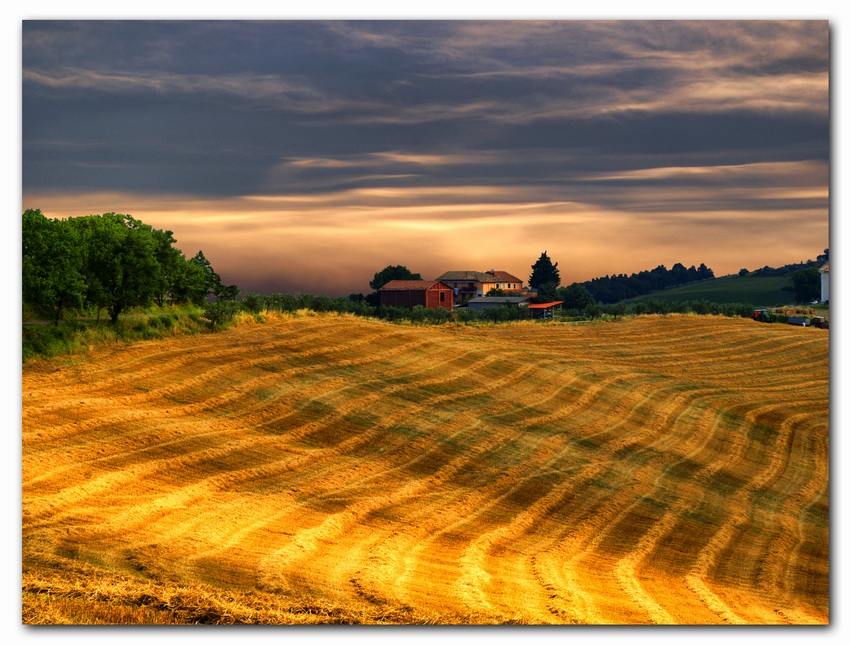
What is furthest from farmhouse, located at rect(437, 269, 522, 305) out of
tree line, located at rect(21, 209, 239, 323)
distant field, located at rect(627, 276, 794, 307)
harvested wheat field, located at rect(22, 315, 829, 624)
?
tree line, located at rect(21, 209, 239, 323)

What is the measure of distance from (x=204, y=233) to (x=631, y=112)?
275 inches

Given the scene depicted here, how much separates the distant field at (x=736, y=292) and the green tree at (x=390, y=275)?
628 cm

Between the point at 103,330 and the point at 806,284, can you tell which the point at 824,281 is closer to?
the point at 806,284

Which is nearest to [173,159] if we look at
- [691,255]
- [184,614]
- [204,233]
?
[204,233]

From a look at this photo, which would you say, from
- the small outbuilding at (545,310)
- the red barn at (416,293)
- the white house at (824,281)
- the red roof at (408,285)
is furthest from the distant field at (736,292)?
the red roof at (408,285)

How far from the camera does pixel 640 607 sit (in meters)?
10.1

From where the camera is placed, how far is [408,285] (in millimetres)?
16078

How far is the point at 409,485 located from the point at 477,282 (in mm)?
4590

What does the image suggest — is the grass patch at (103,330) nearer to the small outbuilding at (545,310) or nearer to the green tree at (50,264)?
the green tree at (50,264)

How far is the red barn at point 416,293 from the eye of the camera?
51.7ft

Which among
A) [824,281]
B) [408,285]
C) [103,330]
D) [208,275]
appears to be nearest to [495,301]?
[408,285]

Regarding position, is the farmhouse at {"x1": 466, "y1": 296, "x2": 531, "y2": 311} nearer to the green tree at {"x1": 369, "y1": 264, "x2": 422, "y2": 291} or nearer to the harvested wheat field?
the harvested wheat field

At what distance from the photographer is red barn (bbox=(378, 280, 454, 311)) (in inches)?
621
